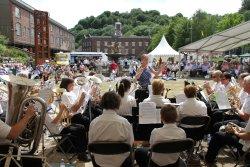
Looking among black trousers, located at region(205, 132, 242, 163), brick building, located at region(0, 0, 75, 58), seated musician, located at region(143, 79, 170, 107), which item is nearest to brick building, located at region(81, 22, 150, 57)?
brick building, located at region(0, 0, 75, 58)

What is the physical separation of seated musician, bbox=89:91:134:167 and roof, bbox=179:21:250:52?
10479 mm

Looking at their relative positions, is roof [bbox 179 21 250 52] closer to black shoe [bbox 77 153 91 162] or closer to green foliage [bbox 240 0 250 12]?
black shoe [bbox 77 153 91 162]

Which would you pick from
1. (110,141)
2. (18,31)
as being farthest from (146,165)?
(18,31)

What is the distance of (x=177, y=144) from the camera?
4496 mm

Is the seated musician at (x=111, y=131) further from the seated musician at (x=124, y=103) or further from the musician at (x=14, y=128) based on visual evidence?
the seated musician at (x=124, y=103)

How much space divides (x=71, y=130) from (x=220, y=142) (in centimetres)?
261

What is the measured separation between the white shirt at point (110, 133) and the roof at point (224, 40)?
1052 cm

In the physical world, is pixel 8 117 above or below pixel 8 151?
above

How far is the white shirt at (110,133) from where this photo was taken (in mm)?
4680

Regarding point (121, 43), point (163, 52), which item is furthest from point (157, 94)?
point (121, 43)

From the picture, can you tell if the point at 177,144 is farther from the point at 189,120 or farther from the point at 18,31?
the point at 18,31

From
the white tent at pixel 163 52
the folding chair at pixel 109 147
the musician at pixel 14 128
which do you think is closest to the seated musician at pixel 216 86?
the folding chair at pixel 109 147

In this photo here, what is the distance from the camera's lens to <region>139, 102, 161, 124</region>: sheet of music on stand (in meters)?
5.94

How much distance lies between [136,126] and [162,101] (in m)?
0.65
